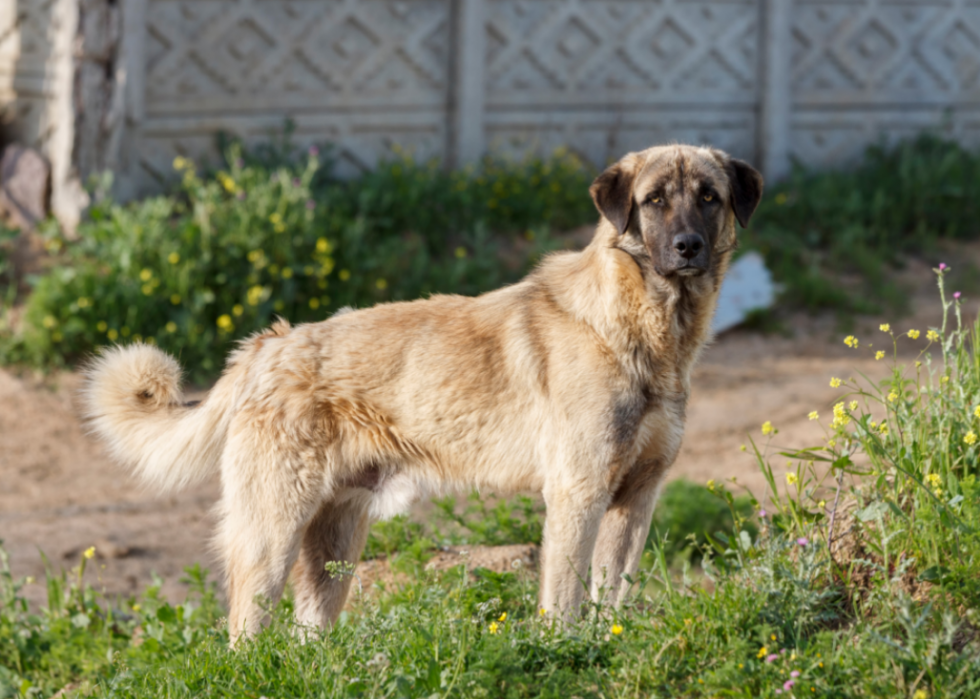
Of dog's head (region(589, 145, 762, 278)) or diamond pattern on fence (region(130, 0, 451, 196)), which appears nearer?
dog's head (region(589, 145, 762, 278))

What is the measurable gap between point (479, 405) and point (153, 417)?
45.4 inches

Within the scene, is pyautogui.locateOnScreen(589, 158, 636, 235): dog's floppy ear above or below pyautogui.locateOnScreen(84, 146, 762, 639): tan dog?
above

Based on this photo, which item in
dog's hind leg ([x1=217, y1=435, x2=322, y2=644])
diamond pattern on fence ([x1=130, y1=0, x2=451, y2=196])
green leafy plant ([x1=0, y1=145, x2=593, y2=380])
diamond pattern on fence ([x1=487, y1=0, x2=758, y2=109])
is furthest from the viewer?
diamond pattern on fence ([x1=487, y1=0, x2=758, y2=109])

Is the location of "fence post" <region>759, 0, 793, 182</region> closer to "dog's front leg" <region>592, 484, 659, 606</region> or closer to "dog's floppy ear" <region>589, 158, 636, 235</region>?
"dog's floppy ear" <region>589, 158, 636, 235</region>

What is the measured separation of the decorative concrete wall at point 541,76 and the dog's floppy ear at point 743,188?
5911 millimetres

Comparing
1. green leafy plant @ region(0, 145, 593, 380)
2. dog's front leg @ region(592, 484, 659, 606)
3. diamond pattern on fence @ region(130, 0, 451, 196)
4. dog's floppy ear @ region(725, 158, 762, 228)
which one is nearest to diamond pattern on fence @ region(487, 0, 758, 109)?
diamond pattern on fence @ region(130, 0, 451, 196)

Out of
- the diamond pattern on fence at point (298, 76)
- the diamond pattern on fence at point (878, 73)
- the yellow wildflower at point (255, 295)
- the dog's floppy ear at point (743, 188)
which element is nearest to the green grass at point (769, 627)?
the dog's floppy ear at point (743, 188)

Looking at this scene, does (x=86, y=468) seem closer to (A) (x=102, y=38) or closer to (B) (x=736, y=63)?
(A) (x=102, y=38)

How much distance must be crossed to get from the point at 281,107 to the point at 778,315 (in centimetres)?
475

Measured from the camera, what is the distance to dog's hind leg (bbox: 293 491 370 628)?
3633 millimetres

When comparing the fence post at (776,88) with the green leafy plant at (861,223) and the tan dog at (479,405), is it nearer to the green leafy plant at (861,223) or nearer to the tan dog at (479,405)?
the green leafy plant at (861,223)

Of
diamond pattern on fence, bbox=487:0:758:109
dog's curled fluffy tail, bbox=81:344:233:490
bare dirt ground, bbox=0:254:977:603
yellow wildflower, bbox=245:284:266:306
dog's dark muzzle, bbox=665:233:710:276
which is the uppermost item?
diamond pattern on fence, bbox=487:0:758:109

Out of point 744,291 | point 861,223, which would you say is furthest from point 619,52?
point 744,291

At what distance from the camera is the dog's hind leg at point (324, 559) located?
3633mm
